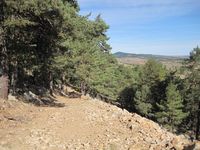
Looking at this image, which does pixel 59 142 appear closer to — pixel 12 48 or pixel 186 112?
pixel 12 48

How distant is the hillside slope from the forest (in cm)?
304

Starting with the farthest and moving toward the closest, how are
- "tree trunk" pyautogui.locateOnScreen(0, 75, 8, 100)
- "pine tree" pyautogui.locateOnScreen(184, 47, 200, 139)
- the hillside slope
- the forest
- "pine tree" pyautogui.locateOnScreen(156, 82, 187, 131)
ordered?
"pine tree" pyautogui.locateOnScreen(184, 47, 200, 139)
"pine tree" pyautogui.locateOnScreen(156, 82, 187, 131)
"tree trunk" pyautogui.locateOnScreen(0, 75, 8, 100)
the forest
the hillside slope

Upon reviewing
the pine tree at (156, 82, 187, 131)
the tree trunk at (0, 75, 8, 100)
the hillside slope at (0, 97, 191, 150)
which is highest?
the tree trunk at (0, 75, 8, 100)

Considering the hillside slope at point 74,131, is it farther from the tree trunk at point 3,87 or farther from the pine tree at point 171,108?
the pine tree at point 171,108

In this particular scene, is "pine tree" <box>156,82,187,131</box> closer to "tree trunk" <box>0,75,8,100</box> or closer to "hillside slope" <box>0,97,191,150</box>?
"hillside slope" <box>0,97,191,150</box>

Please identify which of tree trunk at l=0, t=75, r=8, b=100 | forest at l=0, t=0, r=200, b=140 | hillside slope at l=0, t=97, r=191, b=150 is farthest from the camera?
tree trunk at l=0, t=75, r=8, b=100

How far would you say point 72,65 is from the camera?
115 ft

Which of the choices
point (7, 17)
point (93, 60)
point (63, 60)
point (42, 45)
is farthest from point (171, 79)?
point (7, 17)

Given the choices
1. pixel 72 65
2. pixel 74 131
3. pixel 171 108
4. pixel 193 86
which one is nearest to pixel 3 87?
pixel 74 131

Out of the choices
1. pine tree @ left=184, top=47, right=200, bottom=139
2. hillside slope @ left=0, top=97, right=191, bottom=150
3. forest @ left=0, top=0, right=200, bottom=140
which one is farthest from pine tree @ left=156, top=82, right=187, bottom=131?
hillside slope @ left=0, top=97, right=191, bottom=150

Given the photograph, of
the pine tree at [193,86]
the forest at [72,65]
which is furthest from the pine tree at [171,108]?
the pine tree at [193,86]

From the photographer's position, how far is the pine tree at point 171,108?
49.1 meters

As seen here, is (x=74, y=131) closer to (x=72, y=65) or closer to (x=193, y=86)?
(x=72, y=65)

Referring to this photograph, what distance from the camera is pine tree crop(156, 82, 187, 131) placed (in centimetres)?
4912
